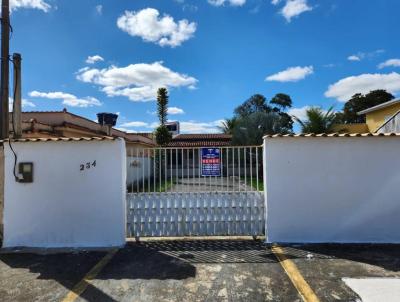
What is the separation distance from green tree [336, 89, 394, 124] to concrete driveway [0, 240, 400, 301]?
129 ft

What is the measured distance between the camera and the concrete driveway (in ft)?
12.8

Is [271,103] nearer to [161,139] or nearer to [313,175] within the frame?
[161,139]

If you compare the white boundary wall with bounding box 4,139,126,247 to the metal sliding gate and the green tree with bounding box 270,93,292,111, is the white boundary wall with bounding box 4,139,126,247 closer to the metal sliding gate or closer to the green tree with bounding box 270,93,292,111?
the metal sliding gate

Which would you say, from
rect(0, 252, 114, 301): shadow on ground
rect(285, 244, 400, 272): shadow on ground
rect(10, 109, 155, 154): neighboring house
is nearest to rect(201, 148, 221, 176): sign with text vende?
rect(285, 244, 400, 272): shadow on ground

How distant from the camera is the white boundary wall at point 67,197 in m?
5.99

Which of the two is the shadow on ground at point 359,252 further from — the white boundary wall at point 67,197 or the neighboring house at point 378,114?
the neighboring house at point 378,114

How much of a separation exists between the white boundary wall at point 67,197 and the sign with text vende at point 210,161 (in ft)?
5.26

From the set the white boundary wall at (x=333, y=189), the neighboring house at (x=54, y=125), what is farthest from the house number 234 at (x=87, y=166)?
the neighboring house at (x=54, y=125)

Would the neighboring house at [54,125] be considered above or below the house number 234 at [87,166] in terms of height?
above

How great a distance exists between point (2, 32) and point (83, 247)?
16.7 feet

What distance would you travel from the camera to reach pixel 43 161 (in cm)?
609

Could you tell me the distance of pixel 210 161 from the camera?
20.5ft

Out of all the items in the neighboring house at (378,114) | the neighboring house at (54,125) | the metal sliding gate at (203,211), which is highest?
the neighboring house at (378,114)

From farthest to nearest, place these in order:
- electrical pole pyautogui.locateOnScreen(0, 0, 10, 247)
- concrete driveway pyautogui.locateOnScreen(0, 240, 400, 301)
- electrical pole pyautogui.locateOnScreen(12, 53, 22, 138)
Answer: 1. electrical pole pyautogui.locateOnScreen(12, 53, 22, 138)
2. electrical pole pyautogui.locateOnScreen(0, 0, 10, 247)
3. concrete driveway pyautogui.locateOnScreen(0, 240, 400, 301)
